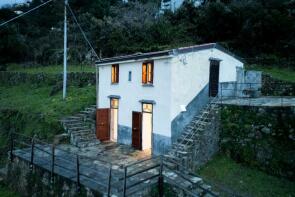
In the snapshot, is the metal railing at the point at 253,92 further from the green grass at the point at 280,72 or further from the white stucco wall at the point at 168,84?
the green grass at the point at 280,72

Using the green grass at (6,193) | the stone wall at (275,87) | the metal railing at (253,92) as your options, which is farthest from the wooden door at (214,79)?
the green grass at (6,193)

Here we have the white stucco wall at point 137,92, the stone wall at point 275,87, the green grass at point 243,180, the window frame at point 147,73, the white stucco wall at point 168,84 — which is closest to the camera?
the green grass at point 243,180

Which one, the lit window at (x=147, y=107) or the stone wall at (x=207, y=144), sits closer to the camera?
the stone wall at (x=207, y=144)

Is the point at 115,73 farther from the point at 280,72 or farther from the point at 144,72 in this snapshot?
the point at 280,72

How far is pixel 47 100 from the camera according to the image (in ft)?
88.3

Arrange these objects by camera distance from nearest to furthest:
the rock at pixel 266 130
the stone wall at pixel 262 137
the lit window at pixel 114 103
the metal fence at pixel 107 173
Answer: the metal fence at pixel 107 173, the stone wall at pixel 262 137, the rock at pixel 266 130, the lit window at pixel 114 103

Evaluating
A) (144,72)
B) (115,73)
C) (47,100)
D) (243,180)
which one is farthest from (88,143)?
(47,100)

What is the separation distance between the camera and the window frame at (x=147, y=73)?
55.7 feet

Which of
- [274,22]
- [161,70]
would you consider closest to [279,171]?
[161,70]

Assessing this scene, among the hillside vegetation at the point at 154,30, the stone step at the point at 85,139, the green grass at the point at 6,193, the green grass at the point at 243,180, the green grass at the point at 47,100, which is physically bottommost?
the green grass at the point at 6,193

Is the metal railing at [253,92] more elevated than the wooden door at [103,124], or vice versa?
the metal railing at [253,92]

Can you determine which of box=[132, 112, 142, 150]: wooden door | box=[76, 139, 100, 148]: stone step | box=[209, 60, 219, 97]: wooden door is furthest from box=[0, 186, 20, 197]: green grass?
box=[209, 60, 219, 97]: wooden door

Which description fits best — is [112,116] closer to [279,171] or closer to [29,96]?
[279,171]

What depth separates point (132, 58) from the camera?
59.6ft
